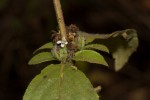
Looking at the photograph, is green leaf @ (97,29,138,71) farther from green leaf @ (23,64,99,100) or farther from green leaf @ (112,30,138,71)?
green leaf @ (23,64,99,100)

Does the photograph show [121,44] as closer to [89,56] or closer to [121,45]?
[121,45]

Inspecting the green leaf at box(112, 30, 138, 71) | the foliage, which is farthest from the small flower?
the green leaf at box(112, 30, 138, 71)

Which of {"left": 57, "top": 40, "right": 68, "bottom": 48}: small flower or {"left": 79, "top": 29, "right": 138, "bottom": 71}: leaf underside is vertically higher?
{"left": 57, "top": 40, "right": 68, "bottom": 48}: small flower

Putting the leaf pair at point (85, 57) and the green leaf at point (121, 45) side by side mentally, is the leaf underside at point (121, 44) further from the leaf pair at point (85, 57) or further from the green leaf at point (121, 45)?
the leaf pair at point (85, 57)

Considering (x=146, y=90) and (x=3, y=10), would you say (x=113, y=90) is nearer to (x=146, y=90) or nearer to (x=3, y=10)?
(x=146, y=90)

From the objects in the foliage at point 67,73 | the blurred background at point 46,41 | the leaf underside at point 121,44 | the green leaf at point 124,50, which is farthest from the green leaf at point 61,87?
the blurred background at point 46,41

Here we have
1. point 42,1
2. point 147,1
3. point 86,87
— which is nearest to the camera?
point 86,87

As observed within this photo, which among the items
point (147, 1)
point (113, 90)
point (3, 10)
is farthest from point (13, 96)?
point (147, 1)

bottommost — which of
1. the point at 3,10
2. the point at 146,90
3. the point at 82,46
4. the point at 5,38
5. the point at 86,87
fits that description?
the point at 146,90
